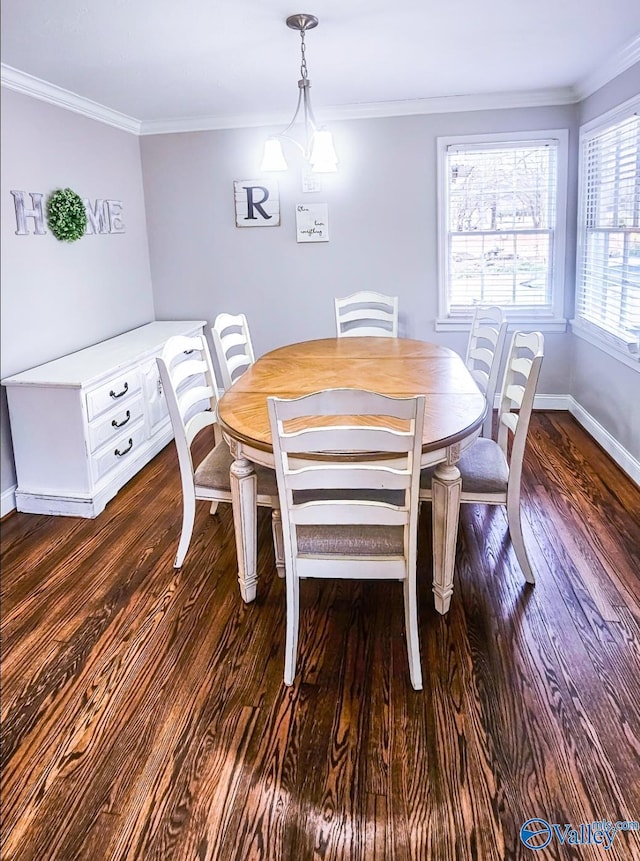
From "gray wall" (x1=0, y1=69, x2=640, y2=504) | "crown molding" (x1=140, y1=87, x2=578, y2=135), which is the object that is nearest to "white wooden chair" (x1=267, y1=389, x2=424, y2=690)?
"gray wall" (x1=0, y1=69, x2=640, y2=504)

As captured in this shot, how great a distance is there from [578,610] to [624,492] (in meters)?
1.13

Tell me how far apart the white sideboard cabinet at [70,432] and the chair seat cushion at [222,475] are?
2.59 feet

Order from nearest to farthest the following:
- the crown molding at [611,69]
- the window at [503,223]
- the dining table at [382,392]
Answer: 1. the dining table at [382,392]
2. the crown molding at [611,69]
3. the window at [503,223]

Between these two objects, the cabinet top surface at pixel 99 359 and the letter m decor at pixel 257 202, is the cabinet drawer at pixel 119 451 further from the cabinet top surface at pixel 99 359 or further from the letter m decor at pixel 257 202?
the letter m decor at pixel 257 202

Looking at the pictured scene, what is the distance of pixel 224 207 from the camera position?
4469 millimetres

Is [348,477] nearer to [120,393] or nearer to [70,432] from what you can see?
[70,432]

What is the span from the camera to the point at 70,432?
292 centimetres

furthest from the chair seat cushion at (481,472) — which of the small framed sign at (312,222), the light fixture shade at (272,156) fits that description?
the small framed sign at (312,222)

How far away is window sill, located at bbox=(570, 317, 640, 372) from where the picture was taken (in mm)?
3203

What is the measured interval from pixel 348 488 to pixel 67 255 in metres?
2.46

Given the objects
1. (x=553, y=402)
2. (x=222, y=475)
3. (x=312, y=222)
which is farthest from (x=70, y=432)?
(x=553, y=402)

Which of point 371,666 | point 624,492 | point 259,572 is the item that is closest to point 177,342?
point 259,572

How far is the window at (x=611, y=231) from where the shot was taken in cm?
321

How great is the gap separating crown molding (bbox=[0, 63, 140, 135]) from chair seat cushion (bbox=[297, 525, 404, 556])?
2.10 meters
